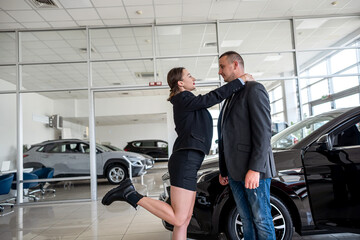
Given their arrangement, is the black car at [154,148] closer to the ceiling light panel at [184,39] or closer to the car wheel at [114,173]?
the car wheel at [114,173]

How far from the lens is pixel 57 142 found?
6.44m

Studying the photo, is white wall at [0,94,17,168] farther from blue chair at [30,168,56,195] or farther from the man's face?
the man's face

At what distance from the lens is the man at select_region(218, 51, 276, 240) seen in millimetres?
1671

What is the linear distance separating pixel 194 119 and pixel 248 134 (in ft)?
1.15

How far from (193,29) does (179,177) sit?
5.15m

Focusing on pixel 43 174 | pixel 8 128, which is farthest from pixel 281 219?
pixel 8 128

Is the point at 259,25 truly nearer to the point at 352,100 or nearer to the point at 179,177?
the point at 352,100

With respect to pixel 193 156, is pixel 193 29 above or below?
above

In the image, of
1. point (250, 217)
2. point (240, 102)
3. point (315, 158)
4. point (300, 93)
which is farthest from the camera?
point (300, 93)

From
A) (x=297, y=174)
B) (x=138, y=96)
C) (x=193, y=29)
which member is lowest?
(x=297, y=174)

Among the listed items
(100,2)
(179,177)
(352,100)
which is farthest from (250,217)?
(352,100)

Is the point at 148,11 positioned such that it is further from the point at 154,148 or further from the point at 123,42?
the point at 154,148

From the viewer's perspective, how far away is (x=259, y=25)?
6453 mm

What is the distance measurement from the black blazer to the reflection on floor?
171cm
